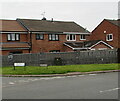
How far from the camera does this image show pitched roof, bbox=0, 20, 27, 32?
107ft

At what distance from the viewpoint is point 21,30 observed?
3300 centimetres

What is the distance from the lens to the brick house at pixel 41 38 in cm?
3173

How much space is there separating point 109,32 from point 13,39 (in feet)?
55.0

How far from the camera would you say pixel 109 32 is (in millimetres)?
39188

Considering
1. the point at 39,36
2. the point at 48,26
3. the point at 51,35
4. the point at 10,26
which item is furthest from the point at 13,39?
the point at 48,26

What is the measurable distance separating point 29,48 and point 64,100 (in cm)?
2449

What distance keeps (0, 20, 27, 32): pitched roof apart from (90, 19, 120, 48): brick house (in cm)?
1474

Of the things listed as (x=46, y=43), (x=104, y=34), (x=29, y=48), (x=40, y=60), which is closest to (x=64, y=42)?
(x=46, y=43)

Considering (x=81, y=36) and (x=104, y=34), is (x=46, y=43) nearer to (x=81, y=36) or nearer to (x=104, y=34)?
(x=81, y=36)

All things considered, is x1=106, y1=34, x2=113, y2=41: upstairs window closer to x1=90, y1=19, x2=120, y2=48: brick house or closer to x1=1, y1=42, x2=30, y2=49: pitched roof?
x1=90, y1=19, x2=120, y2=48: brick house

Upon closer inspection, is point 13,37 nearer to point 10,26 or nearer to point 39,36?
point 10,26

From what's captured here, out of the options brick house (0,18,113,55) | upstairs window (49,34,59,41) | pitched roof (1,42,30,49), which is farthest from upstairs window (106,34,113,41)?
pitched roof (1,42,30,49)

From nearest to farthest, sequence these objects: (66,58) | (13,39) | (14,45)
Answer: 1. (66,58)
2. (14,45)
3. (13,39)

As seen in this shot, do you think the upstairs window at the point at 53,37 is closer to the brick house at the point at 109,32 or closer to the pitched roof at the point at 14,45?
the pitched roof at the point at 14,45
